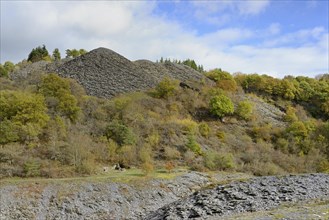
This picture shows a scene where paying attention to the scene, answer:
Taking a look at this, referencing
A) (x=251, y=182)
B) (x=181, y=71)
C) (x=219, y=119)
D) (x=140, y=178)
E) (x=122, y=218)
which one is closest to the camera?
(x=251, y=182)

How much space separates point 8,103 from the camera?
30.9m

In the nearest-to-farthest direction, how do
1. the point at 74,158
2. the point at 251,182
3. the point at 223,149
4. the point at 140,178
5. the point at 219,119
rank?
the point at 251,182 < the point at 140,178 < the point at 74,158 < the point at 223,149 < the point at 219,119

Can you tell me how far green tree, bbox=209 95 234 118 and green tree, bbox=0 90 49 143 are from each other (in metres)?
17.8

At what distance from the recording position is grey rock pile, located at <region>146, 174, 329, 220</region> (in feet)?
49.3

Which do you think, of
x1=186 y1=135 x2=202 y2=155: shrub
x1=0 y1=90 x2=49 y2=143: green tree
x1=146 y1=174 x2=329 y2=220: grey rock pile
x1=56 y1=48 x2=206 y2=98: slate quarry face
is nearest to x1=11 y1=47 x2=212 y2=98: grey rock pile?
x1=56 y1=48 x2=206 y2=98: slate quarry face

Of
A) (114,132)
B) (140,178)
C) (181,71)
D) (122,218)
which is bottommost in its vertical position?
(122,218)

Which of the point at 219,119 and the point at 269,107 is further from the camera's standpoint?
the point at 269,107

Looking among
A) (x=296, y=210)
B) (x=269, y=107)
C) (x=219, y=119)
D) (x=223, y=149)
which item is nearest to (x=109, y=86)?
(x=219, y=119)

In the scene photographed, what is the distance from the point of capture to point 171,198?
79.4 ft

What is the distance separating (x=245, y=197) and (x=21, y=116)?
20086mm

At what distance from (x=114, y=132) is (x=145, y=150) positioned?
121 inches

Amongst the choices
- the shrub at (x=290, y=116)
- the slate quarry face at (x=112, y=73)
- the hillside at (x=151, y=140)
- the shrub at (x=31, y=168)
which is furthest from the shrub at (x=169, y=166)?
the shrub at (x=290, y=116)

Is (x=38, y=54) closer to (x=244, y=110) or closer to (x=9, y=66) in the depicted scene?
(x=9, y=66)

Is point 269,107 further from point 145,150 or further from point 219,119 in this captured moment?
point 145,150
